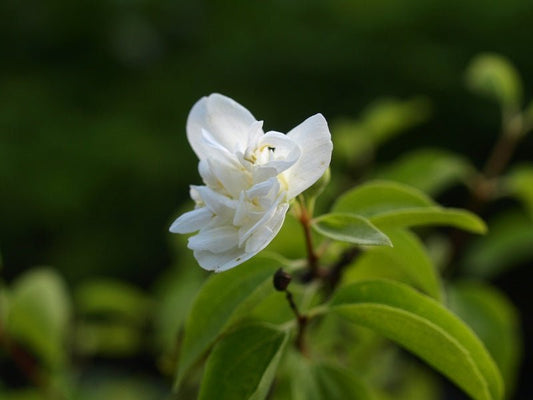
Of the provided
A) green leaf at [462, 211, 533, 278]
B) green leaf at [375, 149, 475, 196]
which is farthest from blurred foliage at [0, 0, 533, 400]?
green leaf at [375, 149, 475, 196]

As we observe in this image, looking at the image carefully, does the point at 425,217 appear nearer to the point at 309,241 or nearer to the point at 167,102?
the point at 309,241

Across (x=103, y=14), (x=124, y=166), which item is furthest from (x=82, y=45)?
(x=124, y=166)

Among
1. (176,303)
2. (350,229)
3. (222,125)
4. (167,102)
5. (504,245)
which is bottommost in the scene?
(167,102)

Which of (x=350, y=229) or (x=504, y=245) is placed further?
(x=504, y=245)

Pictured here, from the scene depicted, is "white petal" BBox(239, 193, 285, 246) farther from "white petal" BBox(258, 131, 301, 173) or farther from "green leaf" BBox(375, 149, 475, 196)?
"green leaf" BBox(375, 149, 475, 196)

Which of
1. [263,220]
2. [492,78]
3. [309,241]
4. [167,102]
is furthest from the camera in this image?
[167,102]

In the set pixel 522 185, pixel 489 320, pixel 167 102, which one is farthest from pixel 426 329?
pixel 167 102

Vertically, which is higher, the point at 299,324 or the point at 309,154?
the point at 309,154
